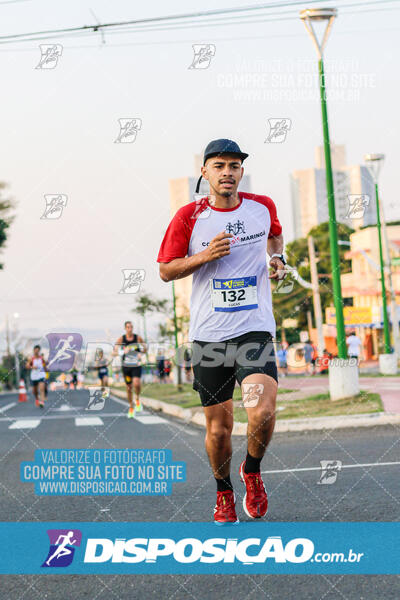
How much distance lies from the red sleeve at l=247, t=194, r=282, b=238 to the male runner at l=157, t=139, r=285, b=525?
0.46ft

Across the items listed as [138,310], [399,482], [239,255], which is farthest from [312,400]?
[138,310]

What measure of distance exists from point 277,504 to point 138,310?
2614 cm

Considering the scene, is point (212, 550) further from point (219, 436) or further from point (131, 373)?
point (131, 373)

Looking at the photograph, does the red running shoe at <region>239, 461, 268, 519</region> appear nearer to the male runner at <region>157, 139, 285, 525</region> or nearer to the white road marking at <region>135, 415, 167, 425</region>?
the male runner at <region>157, 139, 285, 525</region>

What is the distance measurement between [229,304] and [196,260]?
1.23 ft

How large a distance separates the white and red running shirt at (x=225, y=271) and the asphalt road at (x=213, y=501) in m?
1.33

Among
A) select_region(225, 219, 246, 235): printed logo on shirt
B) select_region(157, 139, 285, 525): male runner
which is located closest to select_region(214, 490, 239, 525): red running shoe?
select_region(157, 139, 285, 525): male runner

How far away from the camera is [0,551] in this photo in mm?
4797

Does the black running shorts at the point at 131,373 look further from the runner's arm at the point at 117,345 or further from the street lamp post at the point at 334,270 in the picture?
the street lamp post at the point at 334,270

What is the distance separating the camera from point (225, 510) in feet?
16.2

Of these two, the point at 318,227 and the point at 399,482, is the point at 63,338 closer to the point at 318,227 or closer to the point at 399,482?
the point at 399,482

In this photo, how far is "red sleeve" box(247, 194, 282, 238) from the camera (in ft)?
16.5

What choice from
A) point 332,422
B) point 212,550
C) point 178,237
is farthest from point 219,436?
point 332,422

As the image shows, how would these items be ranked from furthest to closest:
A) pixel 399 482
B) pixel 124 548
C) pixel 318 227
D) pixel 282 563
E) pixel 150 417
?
pixel 318 227 → pixel 150 417 → pixel 399 482 → pixel 124 548 → pixel 282 563
